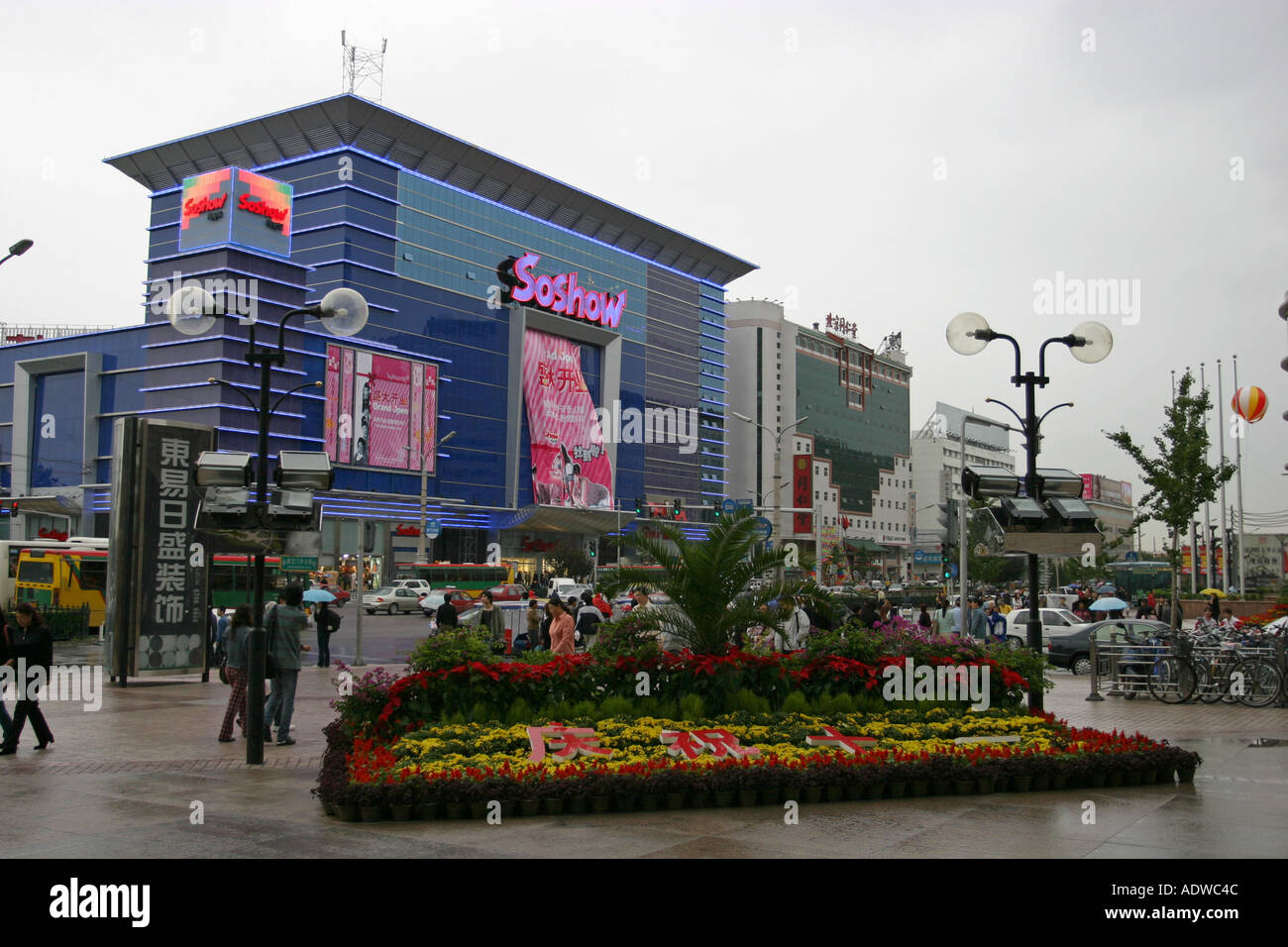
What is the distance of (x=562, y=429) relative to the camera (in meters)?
94.2

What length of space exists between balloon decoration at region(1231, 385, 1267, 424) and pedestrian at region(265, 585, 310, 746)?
29.7 meters

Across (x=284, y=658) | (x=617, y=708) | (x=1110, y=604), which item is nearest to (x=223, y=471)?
(x=284, y=658)

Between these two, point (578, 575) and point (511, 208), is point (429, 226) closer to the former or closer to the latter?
point (511, 208)

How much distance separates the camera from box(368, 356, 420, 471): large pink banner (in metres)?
77.6

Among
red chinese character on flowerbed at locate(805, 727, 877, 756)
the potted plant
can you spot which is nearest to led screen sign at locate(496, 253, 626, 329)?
red chinese character on flowerbed at locate(805, 727, 877, 756)

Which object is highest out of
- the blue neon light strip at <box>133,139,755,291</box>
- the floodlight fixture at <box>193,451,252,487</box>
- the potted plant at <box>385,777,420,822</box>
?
the blue neon light strip at <box>133,139,755,291</box>

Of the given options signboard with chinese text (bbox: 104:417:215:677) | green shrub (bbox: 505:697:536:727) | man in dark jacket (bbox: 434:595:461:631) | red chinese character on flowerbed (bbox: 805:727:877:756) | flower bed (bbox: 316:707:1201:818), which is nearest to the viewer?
flower bed (bbox: 316:707:1201:818)

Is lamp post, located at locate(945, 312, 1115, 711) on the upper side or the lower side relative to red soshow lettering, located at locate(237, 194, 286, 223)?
lower

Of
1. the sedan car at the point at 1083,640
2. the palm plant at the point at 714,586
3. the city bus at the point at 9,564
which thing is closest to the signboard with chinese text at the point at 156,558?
the palm plant at the point at 714,586

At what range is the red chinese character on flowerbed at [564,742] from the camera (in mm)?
10375

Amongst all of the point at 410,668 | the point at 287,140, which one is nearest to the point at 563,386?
the point at 287,140

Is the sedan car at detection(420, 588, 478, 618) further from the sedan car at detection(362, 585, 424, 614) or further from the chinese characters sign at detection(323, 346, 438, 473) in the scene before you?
the chinese characters sign at detection(323, 346, 438, 473)

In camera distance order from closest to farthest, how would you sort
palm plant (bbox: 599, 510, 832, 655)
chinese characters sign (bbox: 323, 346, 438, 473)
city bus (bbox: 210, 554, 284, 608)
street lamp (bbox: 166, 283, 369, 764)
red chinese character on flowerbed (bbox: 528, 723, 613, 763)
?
red chinese character on flowerbed (bbox: 528, 723, 613, 763) < street lamp (bbox: 166, 283, 369, 764) < palm plant (bbox: 599, 510, 832, 655) < city bus (bbox: 210, 554, 284, 608) < chinese characters sign (bbox: 323, 346, 438, 473)

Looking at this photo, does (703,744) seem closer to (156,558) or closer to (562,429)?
(156,558)
